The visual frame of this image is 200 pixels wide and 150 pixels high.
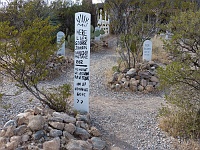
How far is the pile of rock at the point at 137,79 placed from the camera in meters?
6.38

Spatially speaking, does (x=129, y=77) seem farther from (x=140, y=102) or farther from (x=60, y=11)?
(x=60, y=11)

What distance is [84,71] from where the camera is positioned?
4.08 metres

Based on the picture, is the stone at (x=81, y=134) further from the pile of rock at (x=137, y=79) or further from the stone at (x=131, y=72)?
the stone at (x=131, y=72)

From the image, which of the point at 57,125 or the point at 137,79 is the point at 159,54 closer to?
the point at 137,79

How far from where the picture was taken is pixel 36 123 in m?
3.30

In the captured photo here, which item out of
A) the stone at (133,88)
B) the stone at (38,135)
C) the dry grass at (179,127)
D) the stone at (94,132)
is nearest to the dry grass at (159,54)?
the stone at (133,88)

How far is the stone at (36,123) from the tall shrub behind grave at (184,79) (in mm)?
1691

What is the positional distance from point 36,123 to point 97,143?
2.69ft

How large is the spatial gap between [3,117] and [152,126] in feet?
7.80

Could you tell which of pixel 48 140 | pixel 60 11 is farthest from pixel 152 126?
pixel 60 11

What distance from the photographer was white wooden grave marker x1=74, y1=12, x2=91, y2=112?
13.2 feet

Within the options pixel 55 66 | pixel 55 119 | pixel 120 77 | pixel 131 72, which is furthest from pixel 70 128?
pixel 55 66

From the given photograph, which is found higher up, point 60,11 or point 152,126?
point 60,11

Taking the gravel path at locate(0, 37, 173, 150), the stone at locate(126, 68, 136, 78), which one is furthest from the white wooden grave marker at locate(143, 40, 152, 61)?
the gravel path at locate(0, 37, 173, 150)
